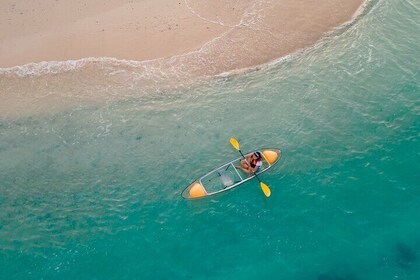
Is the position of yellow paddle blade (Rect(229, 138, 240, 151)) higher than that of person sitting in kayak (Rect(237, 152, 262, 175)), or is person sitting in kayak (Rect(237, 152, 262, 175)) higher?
yellow paddle blade (Rect(229, 138, 240, 151))

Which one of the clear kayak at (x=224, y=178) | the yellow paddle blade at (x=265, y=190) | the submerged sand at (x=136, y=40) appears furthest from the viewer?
the submerged sand at (x=136, y=40)

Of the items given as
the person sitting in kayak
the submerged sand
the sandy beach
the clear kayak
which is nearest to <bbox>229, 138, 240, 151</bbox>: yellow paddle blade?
the clear kayak

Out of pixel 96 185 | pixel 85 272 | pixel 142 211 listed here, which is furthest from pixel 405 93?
pixel 85 272

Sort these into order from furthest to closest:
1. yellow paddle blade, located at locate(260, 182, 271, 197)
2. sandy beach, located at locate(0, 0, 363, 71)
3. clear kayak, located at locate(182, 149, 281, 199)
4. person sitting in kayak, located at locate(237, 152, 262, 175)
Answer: sandy beach, located at locate(0, 0, 363, 71) < person sitting in kayak, located at locate(237, 152, 262, 175) < clear kayak, located at locate(182, 149, 281, 199) < yellow paddle blade, located at locate(260, 182, 271, 197)

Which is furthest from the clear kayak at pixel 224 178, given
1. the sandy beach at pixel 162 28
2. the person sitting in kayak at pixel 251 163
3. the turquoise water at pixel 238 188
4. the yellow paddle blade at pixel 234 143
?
the sandy beach at pixel 162 28

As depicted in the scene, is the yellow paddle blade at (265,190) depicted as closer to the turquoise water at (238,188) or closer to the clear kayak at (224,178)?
the turquoise water at (238,188)

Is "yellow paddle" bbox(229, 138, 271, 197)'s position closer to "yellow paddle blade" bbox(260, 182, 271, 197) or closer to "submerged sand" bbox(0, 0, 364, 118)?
"yellow paddle blade" bbox(260, 182, 271, 197)

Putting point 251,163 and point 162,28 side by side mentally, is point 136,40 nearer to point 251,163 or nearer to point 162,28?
point 162,28
